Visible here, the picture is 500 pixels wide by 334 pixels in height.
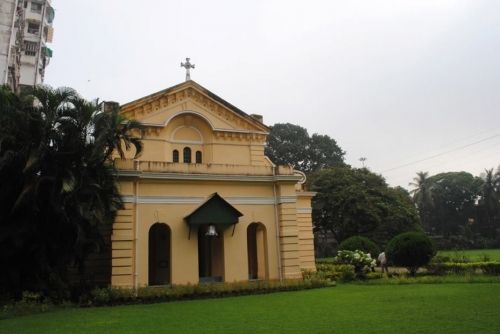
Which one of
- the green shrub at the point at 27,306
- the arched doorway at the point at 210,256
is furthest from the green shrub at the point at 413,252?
the green shrub at the point at 27,306

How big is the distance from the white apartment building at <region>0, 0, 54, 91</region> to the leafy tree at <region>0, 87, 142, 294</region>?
74.2 ft

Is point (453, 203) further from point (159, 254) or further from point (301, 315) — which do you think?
point (301, 315)

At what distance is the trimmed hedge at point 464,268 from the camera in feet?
73.9

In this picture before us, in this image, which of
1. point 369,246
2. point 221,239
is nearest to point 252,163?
point 221,239

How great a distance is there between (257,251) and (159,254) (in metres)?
4.92

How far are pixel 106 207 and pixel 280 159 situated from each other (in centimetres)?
4276

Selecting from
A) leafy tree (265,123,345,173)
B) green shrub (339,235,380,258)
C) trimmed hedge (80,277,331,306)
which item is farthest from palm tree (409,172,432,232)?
trimmed hedge (80,277,331,306)

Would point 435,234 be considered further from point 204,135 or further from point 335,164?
point 204,135

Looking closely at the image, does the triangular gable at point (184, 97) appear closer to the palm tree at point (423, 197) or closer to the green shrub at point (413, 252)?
the green shrub at point (413, 252)

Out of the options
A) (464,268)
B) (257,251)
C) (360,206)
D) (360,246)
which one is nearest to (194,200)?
(257,251)

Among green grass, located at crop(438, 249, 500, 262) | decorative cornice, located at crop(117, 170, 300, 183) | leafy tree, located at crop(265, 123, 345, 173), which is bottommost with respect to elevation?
green grass, located at crop(438, 249, 500, 262)

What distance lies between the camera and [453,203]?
240ft

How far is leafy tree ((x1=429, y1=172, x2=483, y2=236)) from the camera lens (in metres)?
71.8

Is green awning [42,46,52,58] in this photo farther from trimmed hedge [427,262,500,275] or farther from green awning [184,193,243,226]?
trimmed hedge [427,262,500,275]
